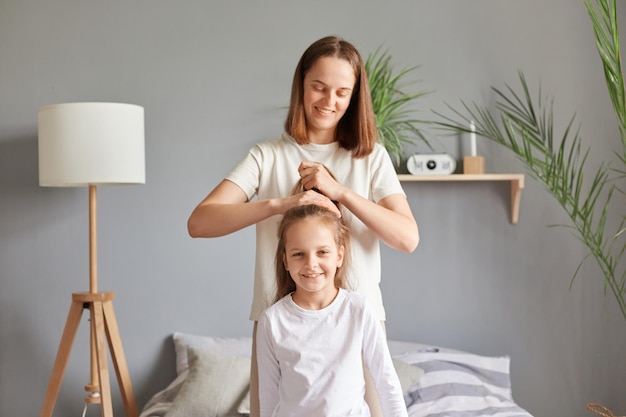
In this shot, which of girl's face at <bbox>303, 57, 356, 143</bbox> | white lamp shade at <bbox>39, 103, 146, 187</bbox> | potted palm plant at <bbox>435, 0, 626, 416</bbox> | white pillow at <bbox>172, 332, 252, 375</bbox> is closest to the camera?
girl's face at <bbox>303, 57, 356, 143</bbox>

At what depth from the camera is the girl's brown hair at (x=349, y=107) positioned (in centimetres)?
178

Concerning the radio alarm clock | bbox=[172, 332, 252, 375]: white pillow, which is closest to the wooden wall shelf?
the radio alarm clock

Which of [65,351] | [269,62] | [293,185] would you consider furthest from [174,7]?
[293,185]

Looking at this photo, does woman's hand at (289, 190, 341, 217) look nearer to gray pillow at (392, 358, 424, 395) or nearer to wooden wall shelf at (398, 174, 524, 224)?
gray pillow at (392, 358, 424, 395)

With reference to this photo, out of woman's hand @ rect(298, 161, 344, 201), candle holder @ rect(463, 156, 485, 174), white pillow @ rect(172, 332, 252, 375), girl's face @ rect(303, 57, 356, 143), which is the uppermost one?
girl's face @ rect(303, 57, 356, 143)

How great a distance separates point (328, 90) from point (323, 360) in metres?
0.60

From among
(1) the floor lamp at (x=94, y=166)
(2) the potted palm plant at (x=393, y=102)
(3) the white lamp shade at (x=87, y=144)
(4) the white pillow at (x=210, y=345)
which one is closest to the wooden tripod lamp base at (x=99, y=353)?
(1) the floor lamp at (x=94, y=166)

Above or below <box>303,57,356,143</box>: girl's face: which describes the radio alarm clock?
below

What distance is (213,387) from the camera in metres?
2.90

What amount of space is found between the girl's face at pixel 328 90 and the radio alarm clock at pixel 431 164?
158 centimetres

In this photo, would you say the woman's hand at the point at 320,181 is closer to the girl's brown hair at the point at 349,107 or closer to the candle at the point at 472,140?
the girl's brown hair at the point at 349,107

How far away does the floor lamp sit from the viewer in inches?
118

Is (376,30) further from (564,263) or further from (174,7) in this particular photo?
(564,263)

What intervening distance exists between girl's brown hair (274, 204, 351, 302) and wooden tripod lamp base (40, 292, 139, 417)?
151 cm
